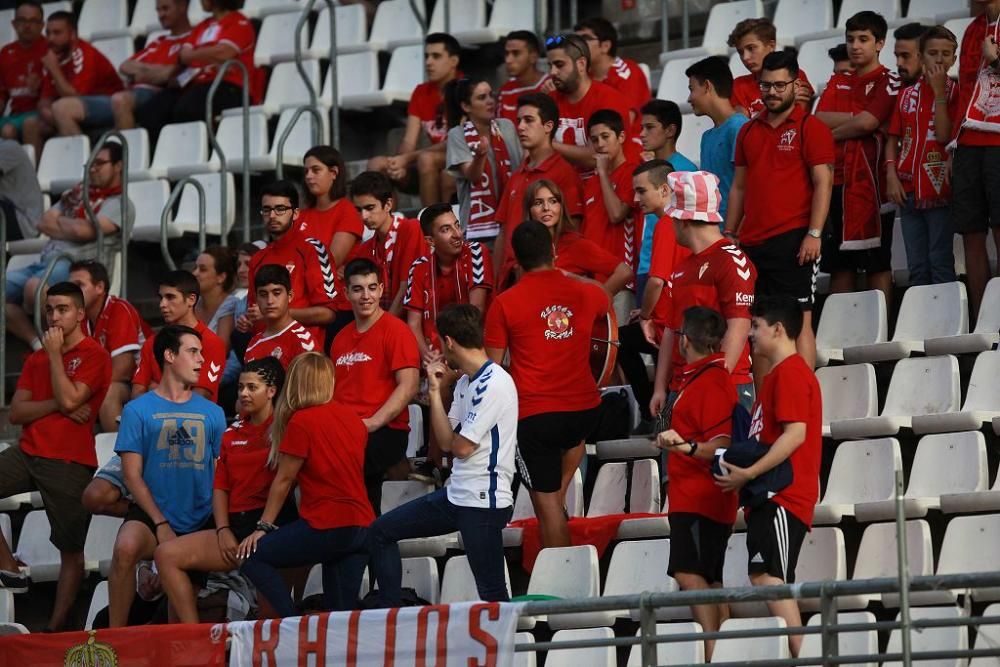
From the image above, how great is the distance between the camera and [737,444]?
712 cm

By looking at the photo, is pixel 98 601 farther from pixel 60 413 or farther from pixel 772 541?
pixel 772 541

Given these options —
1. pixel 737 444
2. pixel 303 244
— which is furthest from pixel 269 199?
pixel 737 444

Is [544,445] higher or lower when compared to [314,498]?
higher

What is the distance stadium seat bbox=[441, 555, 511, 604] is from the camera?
8445mm

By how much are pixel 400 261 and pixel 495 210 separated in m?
0.73

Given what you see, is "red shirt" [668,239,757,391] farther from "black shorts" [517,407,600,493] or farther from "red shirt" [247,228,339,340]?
"red shirt" [247,228,339,340]

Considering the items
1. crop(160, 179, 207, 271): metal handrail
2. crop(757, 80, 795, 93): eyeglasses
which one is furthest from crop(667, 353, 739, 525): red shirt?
crop(160, 179, 207, 271): metal handrail

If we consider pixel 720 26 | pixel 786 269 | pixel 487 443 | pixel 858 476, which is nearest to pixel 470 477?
pixel 487 443

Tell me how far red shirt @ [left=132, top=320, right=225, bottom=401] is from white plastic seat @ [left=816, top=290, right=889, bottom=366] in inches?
115

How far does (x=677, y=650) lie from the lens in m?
7.22

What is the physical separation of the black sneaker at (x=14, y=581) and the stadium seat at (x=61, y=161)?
4388mm

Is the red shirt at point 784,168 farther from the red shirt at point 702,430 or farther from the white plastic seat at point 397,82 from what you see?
the white plastic seat at point 397,82

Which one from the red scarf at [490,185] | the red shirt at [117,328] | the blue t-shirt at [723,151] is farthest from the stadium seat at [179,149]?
the blue t-shirt at [723,151]

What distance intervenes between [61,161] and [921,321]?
22.8 ft
